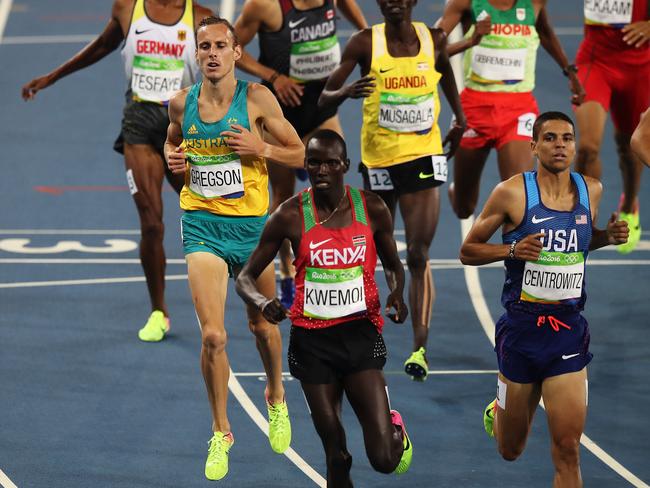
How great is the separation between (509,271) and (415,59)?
2.87 m

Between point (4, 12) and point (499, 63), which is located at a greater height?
point (499, 63)

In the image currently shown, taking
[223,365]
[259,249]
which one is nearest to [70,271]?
[223,365]

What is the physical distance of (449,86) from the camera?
1051 cm

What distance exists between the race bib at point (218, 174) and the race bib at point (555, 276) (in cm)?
195

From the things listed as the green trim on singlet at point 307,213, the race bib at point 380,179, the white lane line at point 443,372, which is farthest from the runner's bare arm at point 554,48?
the green trim on singlet at point 307,213

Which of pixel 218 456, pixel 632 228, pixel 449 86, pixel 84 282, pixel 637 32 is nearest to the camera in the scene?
pixel 218 456

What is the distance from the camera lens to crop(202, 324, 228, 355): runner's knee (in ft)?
27.7

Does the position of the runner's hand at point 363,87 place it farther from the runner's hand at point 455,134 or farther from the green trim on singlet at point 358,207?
the green trim on singlet at point 358,207

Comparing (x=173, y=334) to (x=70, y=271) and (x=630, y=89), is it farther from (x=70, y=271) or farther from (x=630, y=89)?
(x=630, y=89)

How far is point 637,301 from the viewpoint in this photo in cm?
1216

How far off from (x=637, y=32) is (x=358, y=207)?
5058mm

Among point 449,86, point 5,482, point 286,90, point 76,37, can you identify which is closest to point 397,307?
point 5,482

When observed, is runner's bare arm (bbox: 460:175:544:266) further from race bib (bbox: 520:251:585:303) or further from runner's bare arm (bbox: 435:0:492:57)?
runner's bare arm (bbox: 435:0:492:57)

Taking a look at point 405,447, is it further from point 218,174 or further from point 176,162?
point 176,162
